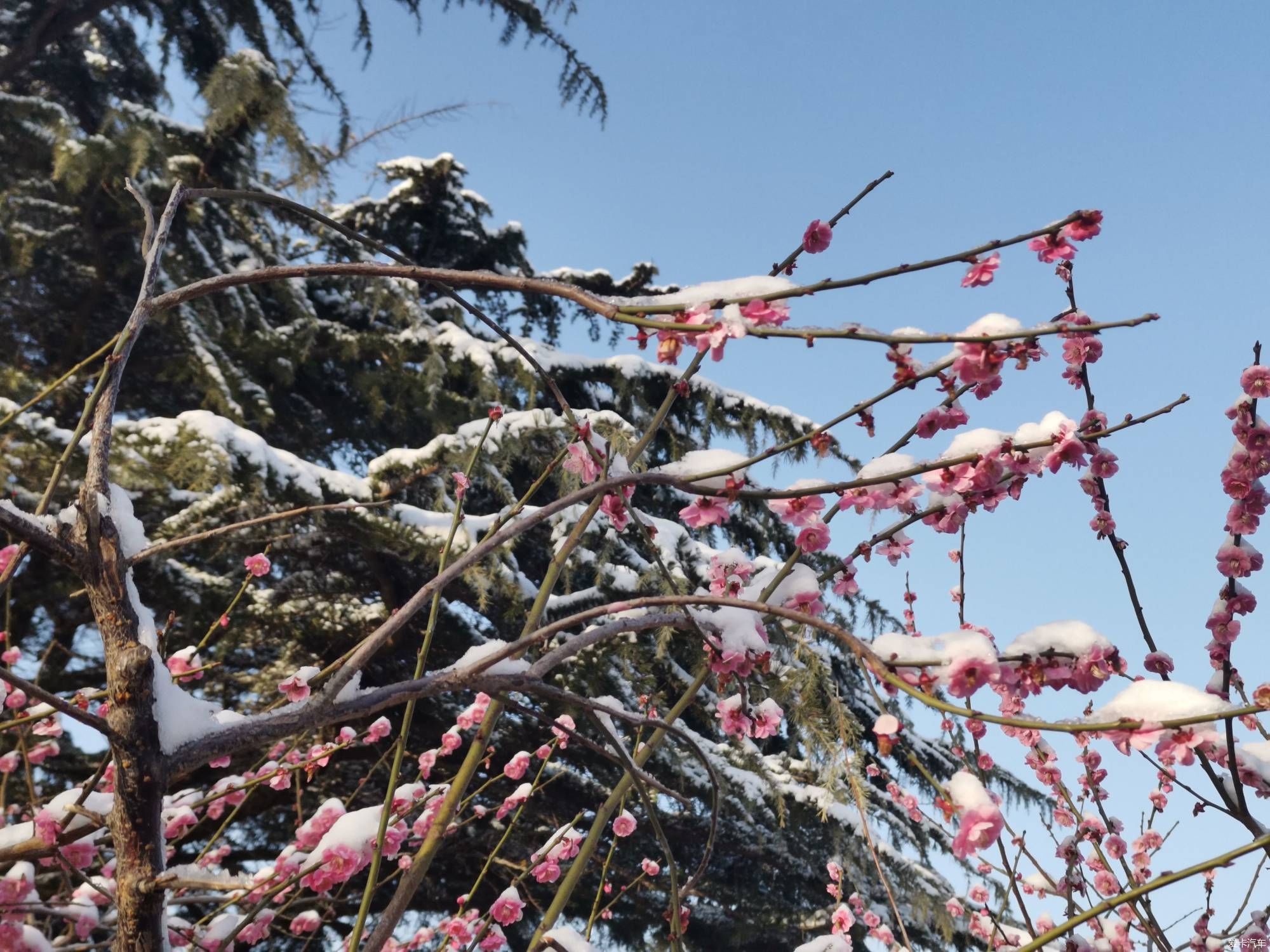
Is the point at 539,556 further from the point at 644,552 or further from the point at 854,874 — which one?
the point at 854,874

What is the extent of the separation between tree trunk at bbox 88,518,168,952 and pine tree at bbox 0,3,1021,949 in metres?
2.21

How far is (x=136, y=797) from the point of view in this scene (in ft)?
3.54

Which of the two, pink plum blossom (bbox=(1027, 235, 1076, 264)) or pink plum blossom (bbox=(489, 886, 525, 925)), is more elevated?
pink plum blossom (bbox=(1027, 235, 1076, 264))

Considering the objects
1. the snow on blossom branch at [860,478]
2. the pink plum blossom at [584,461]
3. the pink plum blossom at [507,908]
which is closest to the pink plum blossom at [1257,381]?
→ the snow on blossom branch at [860,478]

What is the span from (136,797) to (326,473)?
9.48ft

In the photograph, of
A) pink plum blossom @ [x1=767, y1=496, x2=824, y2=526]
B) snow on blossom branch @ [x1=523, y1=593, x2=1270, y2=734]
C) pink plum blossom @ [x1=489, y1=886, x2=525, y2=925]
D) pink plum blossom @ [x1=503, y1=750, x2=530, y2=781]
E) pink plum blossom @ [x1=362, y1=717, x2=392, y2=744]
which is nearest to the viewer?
snow on blossom branch @ [x1=523, y1=593, x2=1270, y2=734]

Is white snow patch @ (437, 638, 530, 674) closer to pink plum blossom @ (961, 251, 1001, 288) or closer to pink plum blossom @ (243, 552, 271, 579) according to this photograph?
pink plum blossom @ (961, 251, 1001, 288)

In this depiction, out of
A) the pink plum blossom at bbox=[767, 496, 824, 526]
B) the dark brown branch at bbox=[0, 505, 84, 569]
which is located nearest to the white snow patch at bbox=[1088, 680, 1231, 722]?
the pink plum blossom at bbox=[767, 496, 824, 526]

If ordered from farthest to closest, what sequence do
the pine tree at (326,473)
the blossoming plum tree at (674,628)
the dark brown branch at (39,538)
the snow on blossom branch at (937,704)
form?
the pine tree at (326,473) < the dark brown branch at (39,538) < the blossoming plum tree at (674,628) < the snow on blossom branch at (937,704)

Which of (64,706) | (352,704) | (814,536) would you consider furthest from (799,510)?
(64,706)

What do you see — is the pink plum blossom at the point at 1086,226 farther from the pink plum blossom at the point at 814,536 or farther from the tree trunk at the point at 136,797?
the tree trunk at the point at 136,797

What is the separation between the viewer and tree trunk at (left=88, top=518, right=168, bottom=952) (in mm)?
1070

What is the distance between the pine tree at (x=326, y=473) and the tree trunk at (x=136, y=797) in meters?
2.21

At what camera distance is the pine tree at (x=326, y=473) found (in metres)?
3.80
